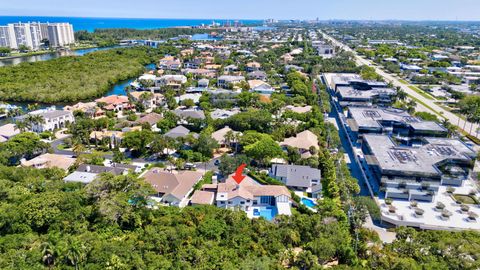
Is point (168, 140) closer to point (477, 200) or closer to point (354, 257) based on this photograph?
point (354, 257)

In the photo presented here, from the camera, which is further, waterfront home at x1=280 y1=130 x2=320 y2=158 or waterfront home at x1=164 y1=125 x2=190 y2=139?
waterfront home at x1=164 y1=125 x2=190 y2=139

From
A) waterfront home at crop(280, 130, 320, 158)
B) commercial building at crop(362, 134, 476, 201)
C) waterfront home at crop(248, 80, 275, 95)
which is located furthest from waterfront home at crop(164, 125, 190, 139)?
waterfront home at crop(248, 80, 275, 95)

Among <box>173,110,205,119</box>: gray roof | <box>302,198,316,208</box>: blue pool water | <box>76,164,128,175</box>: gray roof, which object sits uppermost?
<box>173,110,205,119</box>: gray roof

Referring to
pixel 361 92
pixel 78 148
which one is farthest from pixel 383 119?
pixel 78 148

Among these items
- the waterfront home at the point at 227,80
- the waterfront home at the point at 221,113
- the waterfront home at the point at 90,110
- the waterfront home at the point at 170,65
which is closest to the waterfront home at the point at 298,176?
the waterfront home at the point at 221,113

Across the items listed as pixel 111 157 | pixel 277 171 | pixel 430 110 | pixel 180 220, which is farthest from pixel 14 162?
pixel 430 110

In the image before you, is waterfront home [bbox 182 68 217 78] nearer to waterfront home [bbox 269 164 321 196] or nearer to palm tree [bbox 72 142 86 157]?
palm tree [bbox 72 142 86 157]

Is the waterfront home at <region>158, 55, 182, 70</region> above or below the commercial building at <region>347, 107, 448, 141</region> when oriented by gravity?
above
